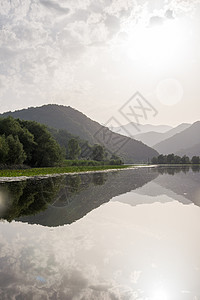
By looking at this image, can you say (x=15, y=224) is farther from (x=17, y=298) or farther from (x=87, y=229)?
(x=17, y=298)

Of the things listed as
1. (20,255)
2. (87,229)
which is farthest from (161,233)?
(20,255)

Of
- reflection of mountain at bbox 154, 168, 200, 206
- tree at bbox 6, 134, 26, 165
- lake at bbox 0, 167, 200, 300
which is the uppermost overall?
tree at bbox 6, 134, 26, 165

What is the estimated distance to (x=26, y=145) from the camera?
194 ft

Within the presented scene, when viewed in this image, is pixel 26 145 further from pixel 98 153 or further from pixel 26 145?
pixel 98 153

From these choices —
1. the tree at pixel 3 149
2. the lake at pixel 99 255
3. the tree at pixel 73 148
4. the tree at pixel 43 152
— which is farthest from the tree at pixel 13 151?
the tree at pixel 73 148

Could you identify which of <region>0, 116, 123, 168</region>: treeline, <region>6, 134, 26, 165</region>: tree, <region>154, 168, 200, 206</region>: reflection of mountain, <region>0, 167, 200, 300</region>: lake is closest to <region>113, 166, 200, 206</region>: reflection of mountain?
<region>154, 168, 200, 206</region>: reflection of mountain

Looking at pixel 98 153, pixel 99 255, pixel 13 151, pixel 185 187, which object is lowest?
pixel 185 187

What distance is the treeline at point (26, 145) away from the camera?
159ft

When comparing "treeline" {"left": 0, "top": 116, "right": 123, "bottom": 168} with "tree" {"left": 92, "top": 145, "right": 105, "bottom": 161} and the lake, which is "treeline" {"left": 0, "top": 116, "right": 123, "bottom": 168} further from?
the lake

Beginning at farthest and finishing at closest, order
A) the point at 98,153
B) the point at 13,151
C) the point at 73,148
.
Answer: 1. the point at 98,153
2. the point at 73,148
3. the point at 13,151

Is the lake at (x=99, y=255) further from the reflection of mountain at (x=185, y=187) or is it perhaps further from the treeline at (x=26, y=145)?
the treeline at (x=26, y=145)

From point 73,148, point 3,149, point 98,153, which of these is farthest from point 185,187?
point 98,153

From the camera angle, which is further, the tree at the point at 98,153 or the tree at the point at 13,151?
the tree at the point at 98,153

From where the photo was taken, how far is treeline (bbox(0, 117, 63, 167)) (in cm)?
4844
